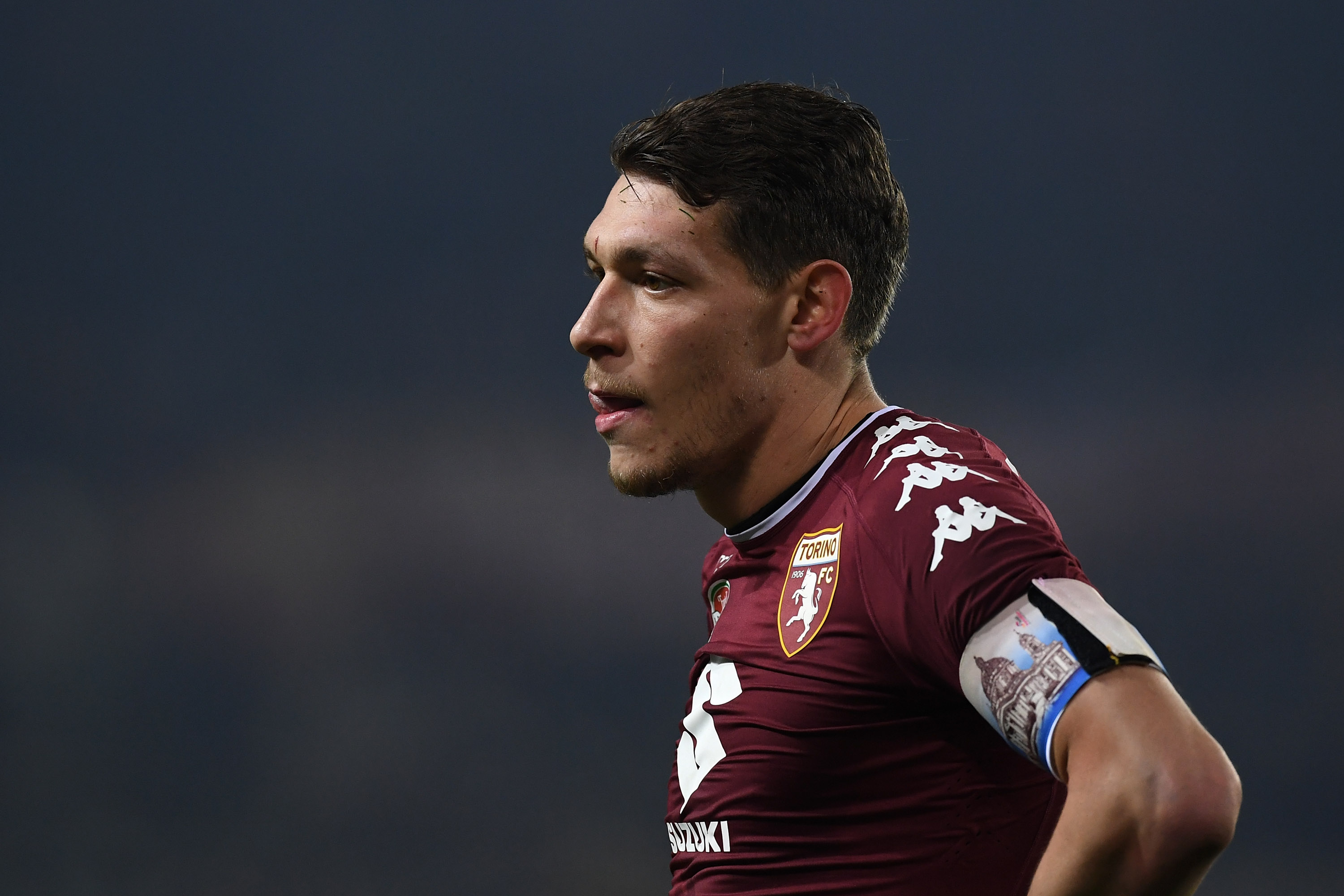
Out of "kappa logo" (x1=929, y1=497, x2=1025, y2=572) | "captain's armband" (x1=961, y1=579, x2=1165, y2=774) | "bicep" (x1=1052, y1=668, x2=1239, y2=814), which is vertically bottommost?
"bicep" (x1=1052, y1=668, x2=1239, y2=814)

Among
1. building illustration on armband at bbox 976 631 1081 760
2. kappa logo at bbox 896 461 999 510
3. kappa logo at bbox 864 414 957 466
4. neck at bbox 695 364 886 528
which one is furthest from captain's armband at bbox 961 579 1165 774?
neck at bbox 695 364 886 528

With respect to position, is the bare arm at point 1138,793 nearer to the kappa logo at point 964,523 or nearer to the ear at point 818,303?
the kappa logo at point 964,523

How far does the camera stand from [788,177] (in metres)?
1.35

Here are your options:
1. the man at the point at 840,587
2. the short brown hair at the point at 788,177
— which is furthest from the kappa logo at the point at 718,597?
the short brown hair at the point at 788,177

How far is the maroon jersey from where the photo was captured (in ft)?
3.02

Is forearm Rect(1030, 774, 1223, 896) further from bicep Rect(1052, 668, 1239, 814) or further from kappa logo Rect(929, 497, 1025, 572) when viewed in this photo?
kappa logo Rect(929, 497, 1025, 572)

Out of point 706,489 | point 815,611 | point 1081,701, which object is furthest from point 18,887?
point 1081,701

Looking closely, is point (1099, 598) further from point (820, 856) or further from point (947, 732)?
point (820, 856)

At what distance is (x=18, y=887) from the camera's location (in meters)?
3.46

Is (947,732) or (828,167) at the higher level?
(828,167)

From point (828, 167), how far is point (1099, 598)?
0.69 meters

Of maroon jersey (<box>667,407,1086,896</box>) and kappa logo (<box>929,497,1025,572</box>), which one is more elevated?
kappa logo (<box>929,497,1025,572</box>)

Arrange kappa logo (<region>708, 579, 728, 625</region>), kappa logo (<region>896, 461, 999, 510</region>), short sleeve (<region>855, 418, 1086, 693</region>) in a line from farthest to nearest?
kappa logo (<region>708, 579, 728, 625</region>), kappa logo (<region>896, 461, 999, 510</region>), short sleeve (<region>855, 418, 1086, 693</region>)

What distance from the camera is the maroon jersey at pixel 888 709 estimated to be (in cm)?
92
